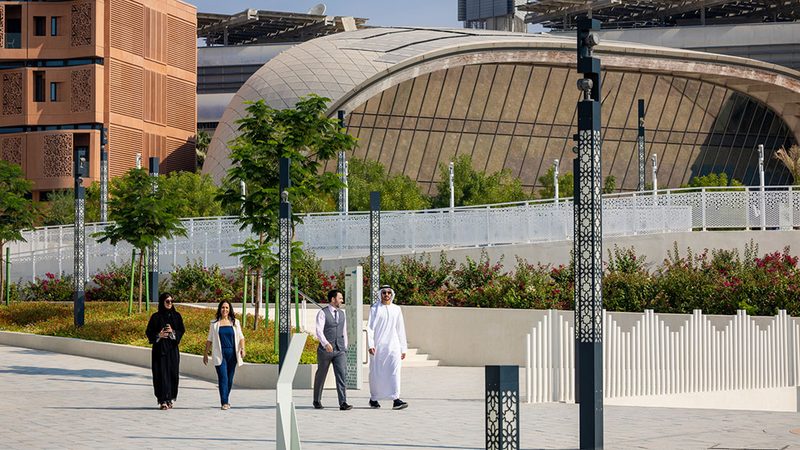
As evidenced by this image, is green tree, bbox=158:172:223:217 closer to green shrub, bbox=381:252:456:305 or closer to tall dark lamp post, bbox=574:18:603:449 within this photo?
green shrub, bbox=381:252:456:305

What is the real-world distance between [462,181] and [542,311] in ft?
101

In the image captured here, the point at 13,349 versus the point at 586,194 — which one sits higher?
the point at 586,194

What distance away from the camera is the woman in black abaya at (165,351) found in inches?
656

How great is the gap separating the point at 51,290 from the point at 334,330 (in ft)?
63.5

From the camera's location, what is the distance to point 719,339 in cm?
1898

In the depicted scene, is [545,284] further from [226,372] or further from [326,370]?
[226,372]

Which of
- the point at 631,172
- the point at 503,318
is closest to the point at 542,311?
the point at 503,318

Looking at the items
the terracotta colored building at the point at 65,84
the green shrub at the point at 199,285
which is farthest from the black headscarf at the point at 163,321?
the terracotta colored building at the point at 65,84

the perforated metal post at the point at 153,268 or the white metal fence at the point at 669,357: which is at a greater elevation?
the perforated metal post at the point at 153,268

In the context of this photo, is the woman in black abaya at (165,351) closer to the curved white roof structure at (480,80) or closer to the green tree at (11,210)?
the green tree at (11,210)

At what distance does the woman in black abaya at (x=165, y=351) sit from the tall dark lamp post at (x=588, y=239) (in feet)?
21.2

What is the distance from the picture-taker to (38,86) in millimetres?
63750

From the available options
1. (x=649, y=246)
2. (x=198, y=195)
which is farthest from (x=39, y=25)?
(x=649, y=246)

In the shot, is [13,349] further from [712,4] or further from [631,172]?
[712,4]
